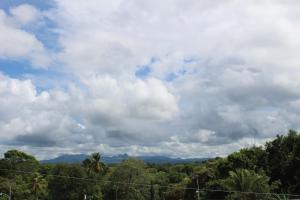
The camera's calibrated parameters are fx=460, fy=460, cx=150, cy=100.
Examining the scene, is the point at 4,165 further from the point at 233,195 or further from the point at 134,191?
the point at 233,195

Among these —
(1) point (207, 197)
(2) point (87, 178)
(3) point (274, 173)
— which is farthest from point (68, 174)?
(3) point (274, 173)

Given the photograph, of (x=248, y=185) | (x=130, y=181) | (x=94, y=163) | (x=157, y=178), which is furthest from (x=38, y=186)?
(x=248, y=185)

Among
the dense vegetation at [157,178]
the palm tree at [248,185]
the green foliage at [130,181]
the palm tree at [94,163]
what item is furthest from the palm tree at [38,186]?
the palm tree at [248,185]

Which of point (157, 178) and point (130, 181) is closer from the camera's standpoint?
point (130, 181)

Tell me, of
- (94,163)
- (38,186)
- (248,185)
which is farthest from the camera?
(94,163)

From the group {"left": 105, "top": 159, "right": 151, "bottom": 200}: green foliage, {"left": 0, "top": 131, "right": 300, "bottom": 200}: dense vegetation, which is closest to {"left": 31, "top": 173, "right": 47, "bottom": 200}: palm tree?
{"left": 0, "top": 131, "right": 300, "bottom": 200}: dense vegetation

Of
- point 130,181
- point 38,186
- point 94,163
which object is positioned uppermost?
point 94,163

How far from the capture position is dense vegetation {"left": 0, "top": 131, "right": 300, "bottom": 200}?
52.7m

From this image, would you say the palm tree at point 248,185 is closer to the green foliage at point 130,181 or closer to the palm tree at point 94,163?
the green foliage at point 130,181

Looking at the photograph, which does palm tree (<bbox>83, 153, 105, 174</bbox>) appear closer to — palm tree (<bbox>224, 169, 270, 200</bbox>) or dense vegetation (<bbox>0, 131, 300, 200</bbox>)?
dense vegetation (<bbox>0, 131, 300, 200</bbox>)

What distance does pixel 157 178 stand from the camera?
10544cm

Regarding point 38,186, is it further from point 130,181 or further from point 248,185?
point 248,185

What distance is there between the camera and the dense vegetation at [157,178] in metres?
52.7

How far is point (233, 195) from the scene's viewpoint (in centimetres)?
4534
